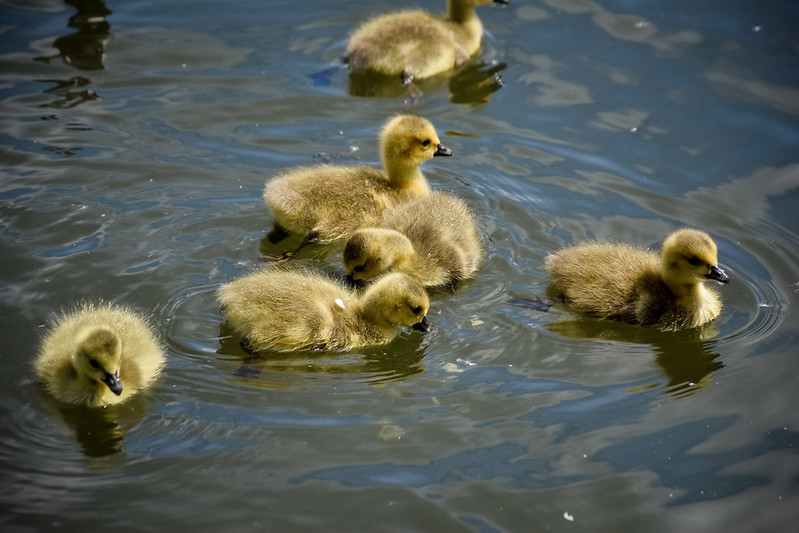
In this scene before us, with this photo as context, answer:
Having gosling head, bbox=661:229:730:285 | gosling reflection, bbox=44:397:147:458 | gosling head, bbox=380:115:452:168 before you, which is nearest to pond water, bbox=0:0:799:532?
gosling reflection, bbox=44:397:147:458

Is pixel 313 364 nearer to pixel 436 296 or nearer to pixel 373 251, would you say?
pixel 373 251

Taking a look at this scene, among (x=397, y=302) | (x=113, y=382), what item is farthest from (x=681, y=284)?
(x=113, y=382)

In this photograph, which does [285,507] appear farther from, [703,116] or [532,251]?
[703,116]

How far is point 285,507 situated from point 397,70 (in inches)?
144

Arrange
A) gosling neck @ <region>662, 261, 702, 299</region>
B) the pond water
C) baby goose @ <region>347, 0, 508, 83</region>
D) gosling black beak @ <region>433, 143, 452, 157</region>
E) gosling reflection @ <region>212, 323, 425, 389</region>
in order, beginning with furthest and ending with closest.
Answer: baby goose @ <region>347, 0, 508, 83</region> → gosling black beak @ <region>433, 143, 452, 157</region> → gosling neck @ <region>662, 261, 702, 299</region> → gosling reflection @ <region>212, 323, 425, 389</region> → the pond water

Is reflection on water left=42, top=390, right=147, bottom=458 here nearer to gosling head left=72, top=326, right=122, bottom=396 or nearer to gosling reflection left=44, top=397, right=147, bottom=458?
gosling reflection left=44, top=397, right=147, bottom=458

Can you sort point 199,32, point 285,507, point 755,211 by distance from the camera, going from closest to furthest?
point 285,507
point 755,211
point 199,32

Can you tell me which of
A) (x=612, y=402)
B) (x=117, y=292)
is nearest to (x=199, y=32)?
(x=117, y=292)

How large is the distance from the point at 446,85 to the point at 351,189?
1947 mm

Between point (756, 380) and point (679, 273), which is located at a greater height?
point (679, 273)

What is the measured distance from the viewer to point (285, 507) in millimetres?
3072

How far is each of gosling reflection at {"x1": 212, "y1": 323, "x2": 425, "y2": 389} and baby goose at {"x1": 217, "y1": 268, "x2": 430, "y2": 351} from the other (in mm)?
42

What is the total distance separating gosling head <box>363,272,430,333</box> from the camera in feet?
12.4

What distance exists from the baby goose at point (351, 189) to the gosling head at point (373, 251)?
1.20 feet
